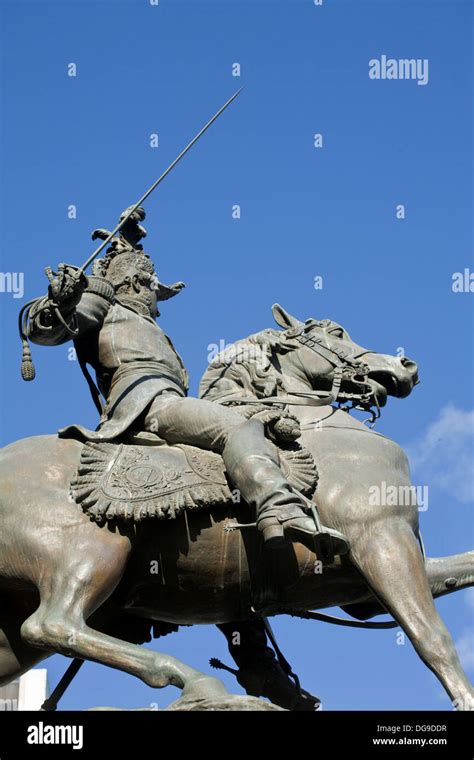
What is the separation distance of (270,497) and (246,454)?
0.40 metres

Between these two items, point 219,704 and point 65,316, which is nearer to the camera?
point 219,704

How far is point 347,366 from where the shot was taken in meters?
11.3

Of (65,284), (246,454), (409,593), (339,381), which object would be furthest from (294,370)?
(409,593)

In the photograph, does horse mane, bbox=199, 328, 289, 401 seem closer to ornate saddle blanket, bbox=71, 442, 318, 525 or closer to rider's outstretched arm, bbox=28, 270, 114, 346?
ornate saddle blanket, bbox=71, 442, 318, 525

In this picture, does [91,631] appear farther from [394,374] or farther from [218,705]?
[394,374]

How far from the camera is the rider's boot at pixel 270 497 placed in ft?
30.7

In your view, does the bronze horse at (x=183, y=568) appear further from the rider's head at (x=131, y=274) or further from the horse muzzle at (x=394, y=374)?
the rider's head at (x=131, y=274)

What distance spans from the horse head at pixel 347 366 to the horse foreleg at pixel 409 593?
1.50 m

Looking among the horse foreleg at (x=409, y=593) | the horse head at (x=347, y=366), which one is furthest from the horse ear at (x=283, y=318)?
the horse foreleg at (x=409, y=593)

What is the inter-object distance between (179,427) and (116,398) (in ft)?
2.31

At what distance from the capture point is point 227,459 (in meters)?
9.94
